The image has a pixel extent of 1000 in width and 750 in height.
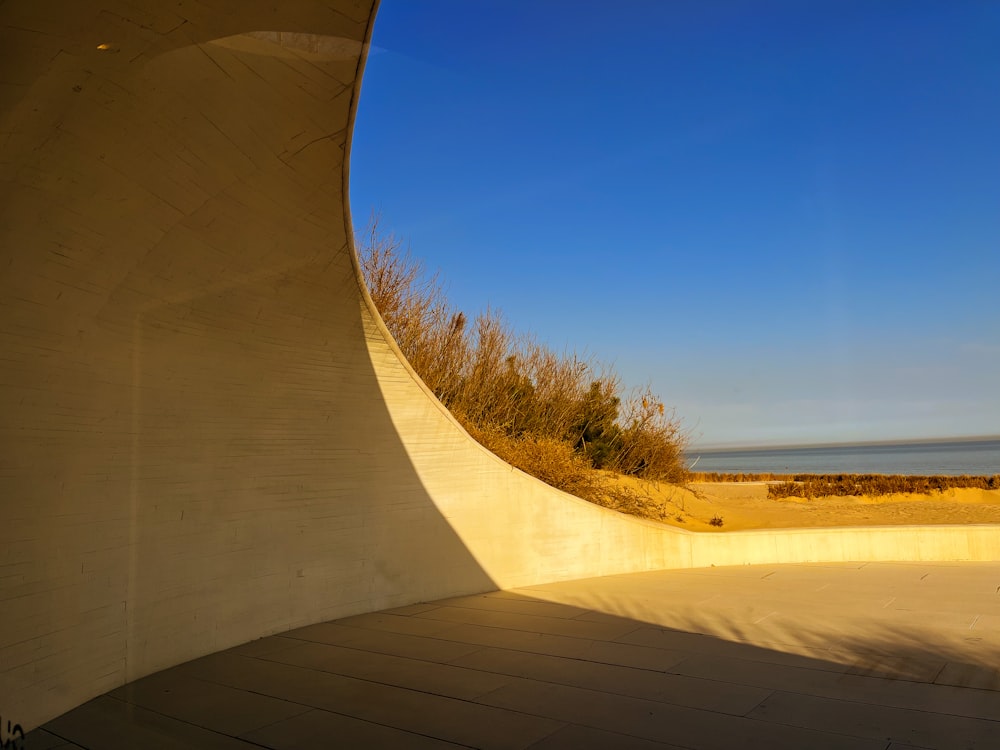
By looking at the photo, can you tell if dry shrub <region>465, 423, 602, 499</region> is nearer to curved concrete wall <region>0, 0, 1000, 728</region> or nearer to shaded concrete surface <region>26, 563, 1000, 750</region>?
curved concrete wall <region>0, 0, 1000, 728</region>

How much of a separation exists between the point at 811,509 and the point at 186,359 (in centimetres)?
1386

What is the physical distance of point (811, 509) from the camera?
15.2 meters

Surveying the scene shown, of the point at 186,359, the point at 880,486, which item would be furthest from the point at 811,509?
the point at 186,359

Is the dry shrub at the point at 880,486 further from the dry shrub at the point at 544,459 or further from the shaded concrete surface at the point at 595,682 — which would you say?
the shaded concrete surface at the point at 595,682

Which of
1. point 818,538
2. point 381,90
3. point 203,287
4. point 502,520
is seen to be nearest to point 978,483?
point 818,538

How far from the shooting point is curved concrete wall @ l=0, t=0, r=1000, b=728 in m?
2.87

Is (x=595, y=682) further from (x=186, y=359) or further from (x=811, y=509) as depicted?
(x=811, y=509)

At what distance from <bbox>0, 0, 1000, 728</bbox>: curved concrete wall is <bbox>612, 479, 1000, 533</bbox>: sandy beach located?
7.20 m

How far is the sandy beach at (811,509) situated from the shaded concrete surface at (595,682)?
6394mm

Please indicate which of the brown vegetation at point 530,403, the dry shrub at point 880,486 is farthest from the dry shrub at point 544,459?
the dry shrub at point 880,486

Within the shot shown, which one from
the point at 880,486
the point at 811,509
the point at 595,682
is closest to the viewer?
the point at 595,682

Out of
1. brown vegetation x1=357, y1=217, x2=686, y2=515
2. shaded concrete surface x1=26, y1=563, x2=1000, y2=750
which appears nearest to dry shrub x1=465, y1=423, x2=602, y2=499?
brown vegetation x1=357, y1=217, x2=686, y2=515

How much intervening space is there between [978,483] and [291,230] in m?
19.4

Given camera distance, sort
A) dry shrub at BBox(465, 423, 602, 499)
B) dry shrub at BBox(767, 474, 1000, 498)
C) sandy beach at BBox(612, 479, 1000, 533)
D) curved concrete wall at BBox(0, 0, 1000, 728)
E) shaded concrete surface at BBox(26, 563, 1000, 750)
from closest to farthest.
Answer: curved concrete wall at BBox(0, 0, 1000, 728) < shaded concrete surface at BBox(26, 563, 1000, 750) < dry shrub at BBox(465, 423, 602, 499) < sandy beach at BBox(612, 479, 1000, 533) < dry shrub at BBox(767, 474, 1000, 498)
